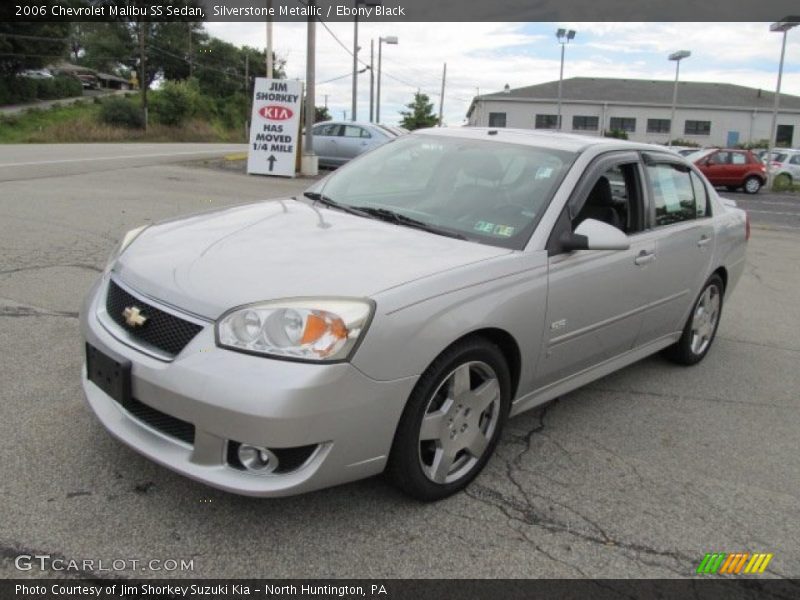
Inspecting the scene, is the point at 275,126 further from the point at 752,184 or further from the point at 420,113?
the point at 420,113

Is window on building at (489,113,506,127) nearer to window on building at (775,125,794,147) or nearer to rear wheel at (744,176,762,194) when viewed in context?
window on building at (775,125,794,147)

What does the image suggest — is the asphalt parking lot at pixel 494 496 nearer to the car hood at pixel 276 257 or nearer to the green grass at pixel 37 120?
the car hood at pixel 276 257

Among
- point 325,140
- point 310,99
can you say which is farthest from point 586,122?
point 310,99

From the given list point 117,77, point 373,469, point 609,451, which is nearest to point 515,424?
point 609,451

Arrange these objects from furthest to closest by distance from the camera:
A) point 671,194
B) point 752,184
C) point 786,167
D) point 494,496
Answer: point 786,167 < point 752,184 < point 671,194 < point 494,496

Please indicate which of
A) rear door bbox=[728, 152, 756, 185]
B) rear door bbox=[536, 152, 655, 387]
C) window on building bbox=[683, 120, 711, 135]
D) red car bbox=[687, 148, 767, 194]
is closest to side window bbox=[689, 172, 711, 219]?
rear door bbox=[536, 152, 655, 387]

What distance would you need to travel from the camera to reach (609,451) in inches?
146

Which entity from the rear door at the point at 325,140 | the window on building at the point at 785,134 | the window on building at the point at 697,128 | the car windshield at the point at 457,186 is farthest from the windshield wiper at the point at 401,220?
the window on building at the point at 785,134

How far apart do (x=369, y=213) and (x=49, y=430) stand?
6.20 ft

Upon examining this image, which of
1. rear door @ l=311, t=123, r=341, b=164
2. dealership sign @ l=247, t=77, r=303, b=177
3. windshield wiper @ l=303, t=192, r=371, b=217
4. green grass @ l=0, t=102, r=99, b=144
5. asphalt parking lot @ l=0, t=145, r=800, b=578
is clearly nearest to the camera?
asphalt parking lot @ l=0, t=145, r=800, b=578

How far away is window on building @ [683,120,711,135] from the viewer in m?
59.9

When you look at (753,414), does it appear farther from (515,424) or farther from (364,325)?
(364,325)

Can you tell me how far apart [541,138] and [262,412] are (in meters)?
2.59

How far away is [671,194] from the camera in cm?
466
